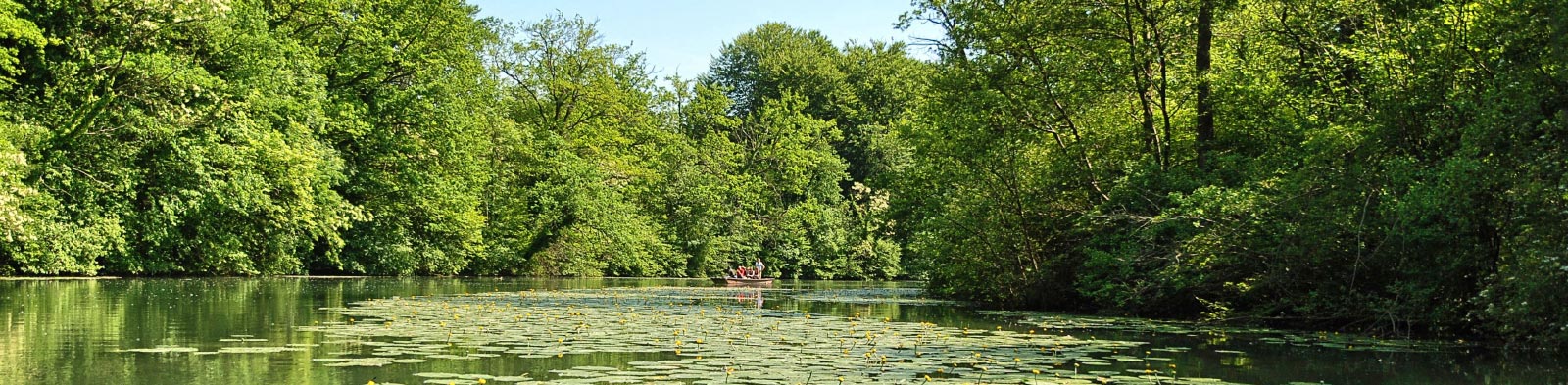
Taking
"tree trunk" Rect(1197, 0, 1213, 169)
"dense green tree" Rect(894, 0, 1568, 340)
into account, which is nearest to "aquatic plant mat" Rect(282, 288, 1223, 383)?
"dense green tree" Rect(894, 0, 1568, 340)

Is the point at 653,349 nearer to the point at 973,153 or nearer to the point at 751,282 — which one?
the point at 973,153

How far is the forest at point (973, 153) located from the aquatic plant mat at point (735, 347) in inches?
151

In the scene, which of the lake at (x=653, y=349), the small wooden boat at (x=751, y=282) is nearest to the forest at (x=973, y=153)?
the lake at (x=653, y=349)

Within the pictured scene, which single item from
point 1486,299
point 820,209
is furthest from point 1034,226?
point 820,209

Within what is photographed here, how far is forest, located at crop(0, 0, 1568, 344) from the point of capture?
15.0m

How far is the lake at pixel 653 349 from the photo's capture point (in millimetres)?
9727

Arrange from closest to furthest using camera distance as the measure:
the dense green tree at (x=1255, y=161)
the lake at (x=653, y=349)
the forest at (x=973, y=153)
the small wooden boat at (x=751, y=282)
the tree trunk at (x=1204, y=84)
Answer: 1. the lake at (x=653, y=349)
2. the dense green tree at (x=1255, y=161)
3. the forest at (x=973, y=153)
4. the tree trunk at (x=1204, y=84)
5. the small wooden boat at (x=751, y=282)

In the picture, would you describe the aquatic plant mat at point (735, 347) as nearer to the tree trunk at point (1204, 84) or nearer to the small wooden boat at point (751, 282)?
the tree trunk at point (1204, 84)

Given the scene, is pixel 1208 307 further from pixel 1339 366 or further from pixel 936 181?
pixel 936 181

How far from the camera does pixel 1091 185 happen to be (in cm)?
2359

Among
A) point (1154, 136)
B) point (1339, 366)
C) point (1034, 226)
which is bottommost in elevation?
point (1339, 366)

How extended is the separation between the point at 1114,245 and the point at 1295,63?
4151 millimetres

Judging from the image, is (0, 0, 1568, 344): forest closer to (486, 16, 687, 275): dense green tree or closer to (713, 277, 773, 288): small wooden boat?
(486, 16, 687, 275): dense green tree

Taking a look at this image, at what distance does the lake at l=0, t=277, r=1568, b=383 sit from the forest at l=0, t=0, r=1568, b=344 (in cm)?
119
